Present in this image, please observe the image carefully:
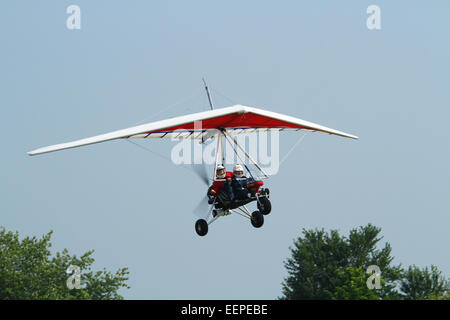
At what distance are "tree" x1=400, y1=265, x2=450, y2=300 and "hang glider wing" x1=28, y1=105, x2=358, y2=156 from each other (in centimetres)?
3197

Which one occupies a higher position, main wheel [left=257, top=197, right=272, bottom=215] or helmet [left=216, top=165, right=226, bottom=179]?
helmet [left=216, top=165, right=226, bottom=179]

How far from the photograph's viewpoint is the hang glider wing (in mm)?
22422

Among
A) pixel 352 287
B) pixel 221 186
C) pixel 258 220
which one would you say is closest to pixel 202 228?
pixel 221 186

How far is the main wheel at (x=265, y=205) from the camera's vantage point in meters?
23.1

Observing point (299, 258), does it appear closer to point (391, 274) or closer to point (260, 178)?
point (391, 274)

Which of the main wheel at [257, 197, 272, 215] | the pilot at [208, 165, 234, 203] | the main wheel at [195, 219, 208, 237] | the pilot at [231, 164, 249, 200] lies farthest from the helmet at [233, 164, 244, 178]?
the main wheel at [195, 219, 208, 237]

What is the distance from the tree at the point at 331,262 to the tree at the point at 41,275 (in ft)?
41.4

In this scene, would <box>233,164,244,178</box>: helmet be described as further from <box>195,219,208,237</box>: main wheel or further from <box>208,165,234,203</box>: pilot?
<box>195,219,208,237</box>: main wheel

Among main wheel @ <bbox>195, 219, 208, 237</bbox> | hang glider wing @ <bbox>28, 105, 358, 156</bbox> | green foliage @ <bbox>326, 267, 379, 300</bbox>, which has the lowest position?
green foliage @ <bbox>326, 267, 379, 300</bbox>

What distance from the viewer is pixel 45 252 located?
54094 mm

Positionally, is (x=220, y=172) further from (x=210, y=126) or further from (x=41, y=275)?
(x=41, y=275)

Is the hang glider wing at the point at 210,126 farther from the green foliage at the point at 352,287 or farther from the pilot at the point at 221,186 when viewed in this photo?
the green foliage at the point at 352,287

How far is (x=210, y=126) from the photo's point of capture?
24.8 meters
